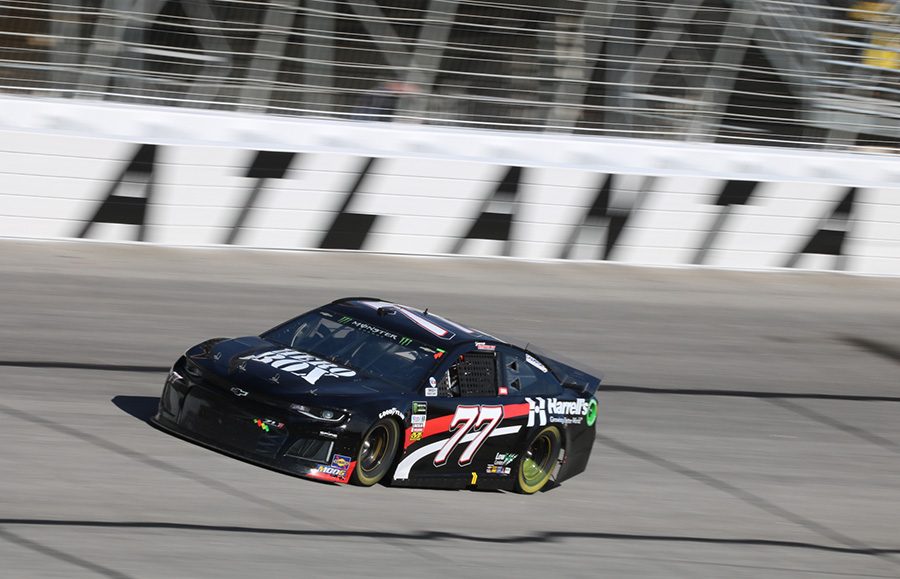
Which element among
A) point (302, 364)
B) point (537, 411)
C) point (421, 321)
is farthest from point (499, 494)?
point (302, 364)

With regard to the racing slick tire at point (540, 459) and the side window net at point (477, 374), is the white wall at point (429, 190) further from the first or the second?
the side window net at point (477, 374)

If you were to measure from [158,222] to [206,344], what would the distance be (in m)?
5.75

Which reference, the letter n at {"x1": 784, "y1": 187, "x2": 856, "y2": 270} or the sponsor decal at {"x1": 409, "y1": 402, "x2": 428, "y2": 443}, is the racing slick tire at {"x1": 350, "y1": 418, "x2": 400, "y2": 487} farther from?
the letter n at {"x1": 784, "y1": 187, "x2": 856, "y2": 270}

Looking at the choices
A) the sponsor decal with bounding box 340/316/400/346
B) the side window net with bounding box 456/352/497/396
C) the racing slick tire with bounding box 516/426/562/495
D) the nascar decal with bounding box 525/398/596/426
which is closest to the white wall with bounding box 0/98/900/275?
the sponsor decal with bounding box 340/316/400/346

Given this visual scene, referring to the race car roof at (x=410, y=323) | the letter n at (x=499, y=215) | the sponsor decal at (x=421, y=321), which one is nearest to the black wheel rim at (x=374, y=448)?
the race car roof at (x=410, y=323)

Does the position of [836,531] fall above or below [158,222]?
below

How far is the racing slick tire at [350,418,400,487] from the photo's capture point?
771 centimetres

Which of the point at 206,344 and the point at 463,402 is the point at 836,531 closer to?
the point at 463,402

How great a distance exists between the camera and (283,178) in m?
14.2

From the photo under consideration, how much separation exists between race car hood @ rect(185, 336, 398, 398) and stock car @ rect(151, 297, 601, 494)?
1 cm

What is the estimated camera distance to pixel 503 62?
49.8 feet

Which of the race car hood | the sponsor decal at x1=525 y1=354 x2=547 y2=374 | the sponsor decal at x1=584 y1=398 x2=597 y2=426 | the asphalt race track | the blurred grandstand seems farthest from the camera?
the blurred grandstand

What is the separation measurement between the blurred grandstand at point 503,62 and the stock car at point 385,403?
21.0 ft

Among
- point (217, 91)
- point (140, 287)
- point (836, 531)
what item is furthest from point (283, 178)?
point (836, 531)
